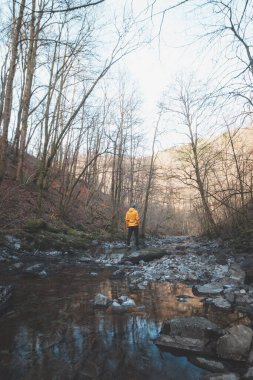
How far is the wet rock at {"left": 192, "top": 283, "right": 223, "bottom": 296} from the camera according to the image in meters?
6.63

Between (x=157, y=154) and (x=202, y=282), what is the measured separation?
1567 cm

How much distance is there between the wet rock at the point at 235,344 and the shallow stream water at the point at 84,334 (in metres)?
0.47

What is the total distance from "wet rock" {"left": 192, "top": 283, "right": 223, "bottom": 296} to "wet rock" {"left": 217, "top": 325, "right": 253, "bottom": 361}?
289 centimetres

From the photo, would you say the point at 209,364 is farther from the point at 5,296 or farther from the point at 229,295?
the point at 5,296

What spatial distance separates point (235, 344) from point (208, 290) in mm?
3270

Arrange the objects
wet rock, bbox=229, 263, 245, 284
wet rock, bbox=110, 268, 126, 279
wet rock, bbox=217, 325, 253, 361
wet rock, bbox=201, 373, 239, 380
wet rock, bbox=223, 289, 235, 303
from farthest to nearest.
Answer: wet rock, bbox=110, 268, 126, 279 → wet rock, bbox=229, 263, 245, 284 → wet rock, bbox=223, 289, 235, 303 → wet rock, bbox=217, 325, 253, 361 → wet rock, bbox=201, 373, 239, 380

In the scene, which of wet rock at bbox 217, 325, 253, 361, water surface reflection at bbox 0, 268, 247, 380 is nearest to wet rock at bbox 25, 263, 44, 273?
water surface reflection at bbox 0, 268, 247, 380

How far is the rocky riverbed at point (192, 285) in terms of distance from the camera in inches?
141

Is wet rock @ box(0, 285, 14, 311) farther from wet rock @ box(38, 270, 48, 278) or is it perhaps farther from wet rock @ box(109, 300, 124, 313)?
wet rock @ box(109, 300, 124, 313)

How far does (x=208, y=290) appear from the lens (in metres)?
6.79

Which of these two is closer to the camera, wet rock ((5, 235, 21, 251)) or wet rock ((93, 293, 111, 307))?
wet rock ((93, 293, 111, 307))

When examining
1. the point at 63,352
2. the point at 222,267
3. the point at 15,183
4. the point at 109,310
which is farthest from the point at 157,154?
the point at 63,352

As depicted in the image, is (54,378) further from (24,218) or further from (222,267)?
(24,218)

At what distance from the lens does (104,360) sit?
354cm
